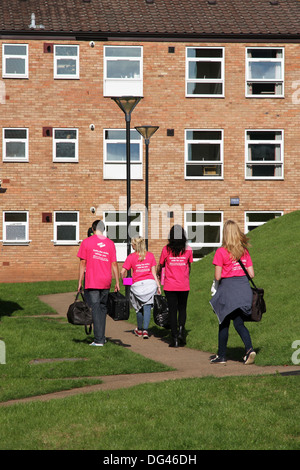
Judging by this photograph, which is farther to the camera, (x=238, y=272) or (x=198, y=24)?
(x=198, y=24)

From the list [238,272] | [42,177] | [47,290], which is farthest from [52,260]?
[238,272]

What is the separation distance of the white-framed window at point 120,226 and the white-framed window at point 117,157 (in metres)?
1.46

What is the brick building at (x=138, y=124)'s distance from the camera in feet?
96.7

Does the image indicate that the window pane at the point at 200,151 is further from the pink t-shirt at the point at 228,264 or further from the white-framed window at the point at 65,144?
the pink t-shirt at the point at 228,264

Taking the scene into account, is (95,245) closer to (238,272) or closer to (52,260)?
(238,272)

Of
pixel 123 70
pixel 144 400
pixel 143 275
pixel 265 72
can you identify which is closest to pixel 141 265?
pixel 143 275

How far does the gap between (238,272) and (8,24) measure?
21.8m

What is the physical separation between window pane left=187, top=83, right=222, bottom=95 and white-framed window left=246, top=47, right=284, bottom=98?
3.85 ft

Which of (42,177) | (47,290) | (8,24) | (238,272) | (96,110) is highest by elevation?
(8,24)

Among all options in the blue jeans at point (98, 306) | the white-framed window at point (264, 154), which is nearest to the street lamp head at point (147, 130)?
the blue jeans at point (98, 306)

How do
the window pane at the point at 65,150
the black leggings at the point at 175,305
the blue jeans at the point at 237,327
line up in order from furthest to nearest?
1. the window pane at the point at 65,150
2. the black leggings at the point at 175,305
3. the blue jeans at the point at 237,327

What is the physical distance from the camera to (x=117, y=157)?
3000 cm

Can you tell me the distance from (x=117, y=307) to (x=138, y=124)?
18345 mm

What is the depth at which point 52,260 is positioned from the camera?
1159 inches
